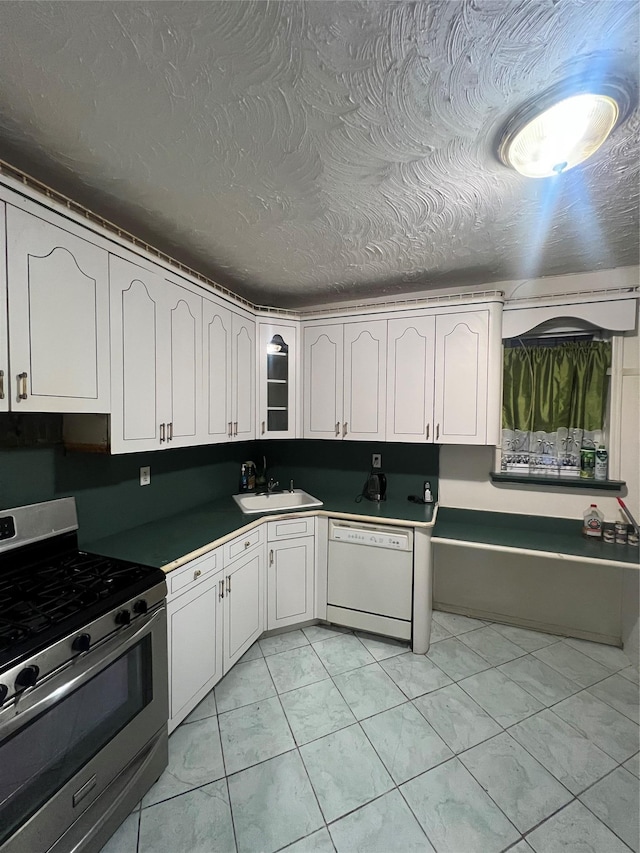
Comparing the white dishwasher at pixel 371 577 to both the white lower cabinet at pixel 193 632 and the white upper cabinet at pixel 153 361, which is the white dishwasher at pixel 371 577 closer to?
the white lower cabinet at pixel 193 632

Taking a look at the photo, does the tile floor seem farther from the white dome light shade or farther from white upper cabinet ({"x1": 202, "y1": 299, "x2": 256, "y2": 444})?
the white dome light shade

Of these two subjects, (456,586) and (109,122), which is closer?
(109,122)

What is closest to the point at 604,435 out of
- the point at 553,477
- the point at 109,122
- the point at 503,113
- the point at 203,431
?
the point at 553,477

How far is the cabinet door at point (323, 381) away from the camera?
279 cm

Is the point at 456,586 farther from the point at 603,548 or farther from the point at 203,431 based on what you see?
the point at 203,431

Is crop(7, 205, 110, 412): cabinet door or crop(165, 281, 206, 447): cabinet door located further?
crop(165, 281, 206, 447): cabinet door

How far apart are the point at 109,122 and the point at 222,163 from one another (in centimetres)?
37

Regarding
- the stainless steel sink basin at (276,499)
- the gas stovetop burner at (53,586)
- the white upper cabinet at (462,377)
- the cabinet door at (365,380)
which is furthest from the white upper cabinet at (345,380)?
the gas stovetop burner at (53,586)

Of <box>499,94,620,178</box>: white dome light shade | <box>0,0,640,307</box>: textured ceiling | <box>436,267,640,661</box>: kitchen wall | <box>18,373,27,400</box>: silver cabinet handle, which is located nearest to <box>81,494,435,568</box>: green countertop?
<box>436,267,640,661</box>: kitchen wall

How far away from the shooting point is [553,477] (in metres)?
2.53

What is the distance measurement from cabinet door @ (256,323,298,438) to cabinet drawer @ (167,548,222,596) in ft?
3.63

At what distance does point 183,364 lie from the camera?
2041 millimetres

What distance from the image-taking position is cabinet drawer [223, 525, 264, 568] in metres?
2.01

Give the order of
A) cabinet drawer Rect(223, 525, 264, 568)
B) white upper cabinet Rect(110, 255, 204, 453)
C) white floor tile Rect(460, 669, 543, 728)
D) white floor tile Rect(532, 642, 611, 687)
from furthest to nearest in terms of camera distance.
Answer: white floor tile Rect(532, 642, 611, 687)
cabinet drawer Rect(223, 525, 264, 568)
white floor tile Rect(460, 669, 543, 728)
white upper cabinet Rect(110, 255, 204, 453)
